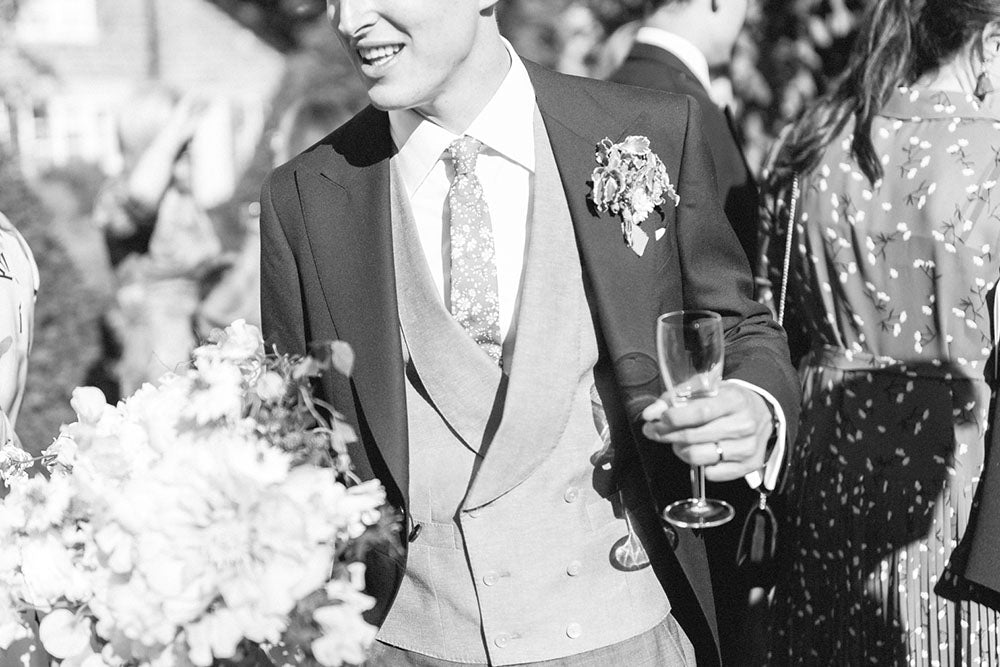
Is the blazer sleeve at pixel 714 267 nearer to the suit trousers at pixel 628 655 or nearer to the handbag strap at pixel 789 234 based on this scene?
the suit trousers at pixel 628 655

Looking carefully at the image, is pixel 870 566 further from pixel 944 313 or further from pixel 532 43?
pixel 532 43

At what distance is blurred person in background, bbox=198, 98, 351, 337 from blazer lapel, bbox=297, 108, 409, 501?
252 cm

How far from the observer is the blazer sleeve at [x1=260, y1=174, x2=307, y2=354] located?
2.22 m

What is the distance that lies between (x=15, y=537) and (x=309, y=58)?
3.40m

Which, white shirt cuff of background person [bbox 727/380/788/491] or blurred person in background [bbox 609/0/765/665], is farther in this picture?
blurred person in background [bbox 609/0/765/665]

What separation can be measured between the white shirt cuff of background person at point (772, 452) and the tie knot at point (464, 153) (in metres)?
0.60

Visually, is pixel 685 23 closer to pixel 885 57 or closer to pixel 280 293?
pixel 885 57

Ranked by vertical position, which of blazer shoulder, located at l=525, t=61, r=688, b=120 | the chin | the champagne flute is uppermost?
the chin

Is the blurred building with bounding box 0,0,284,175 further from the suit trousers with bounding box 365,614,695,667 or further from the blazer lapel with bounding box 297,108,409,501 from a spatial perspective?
the suit trousers with bounding box 365,614,695,667

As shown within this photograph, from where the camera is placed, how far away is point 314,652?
4.83 ft

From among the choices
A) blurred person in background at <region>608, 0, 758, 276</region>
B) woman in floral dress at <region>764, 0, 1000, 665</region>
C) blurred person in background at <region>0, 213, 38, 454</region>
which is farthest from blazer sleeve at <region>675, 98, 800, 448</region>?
blurred person in background at <region>608, 0, 758, 276</region>

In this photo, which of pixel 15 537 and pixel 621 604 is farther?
pixel 621 604

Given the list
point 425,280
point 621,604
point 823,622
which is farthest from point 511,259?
point 823,622

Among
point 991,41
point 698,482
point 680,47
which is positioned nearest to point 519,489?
point 698,482
